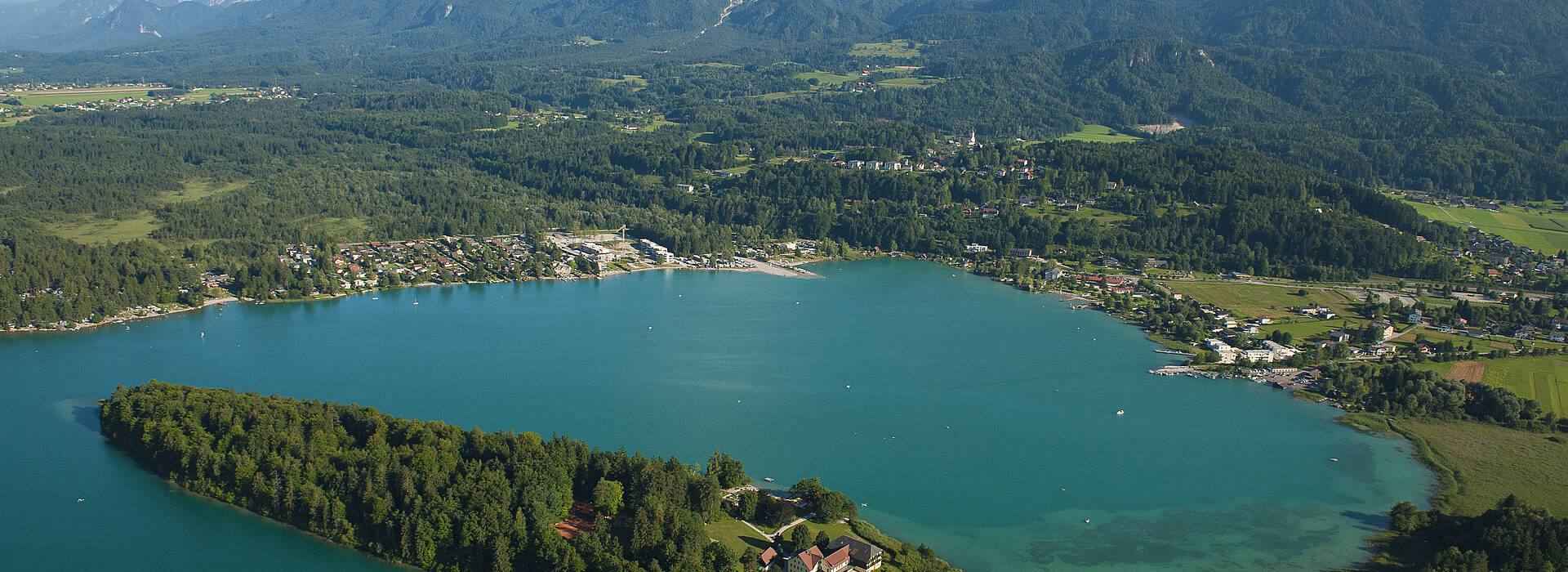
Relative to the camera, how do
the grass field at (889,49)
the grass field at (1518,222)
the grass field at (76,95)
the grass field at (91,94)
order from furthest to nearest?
1. the grass field at (889,49)
2. the grass field at (91,94)
3. the grass field at (76,95)
4. the grass field at (1518,222)

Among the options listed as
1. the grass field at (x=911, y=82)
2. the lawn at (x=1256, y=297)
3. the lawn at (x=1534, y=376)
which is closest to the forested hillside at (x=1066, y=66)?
the grass field at (x=911, y=82)

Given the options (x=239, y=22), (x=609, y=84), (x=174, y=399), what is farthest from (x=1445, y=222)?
(x=239, y=22)

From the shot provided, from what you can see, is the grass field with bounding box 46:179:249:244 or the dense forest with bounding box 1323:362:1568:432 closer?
the dense forest with bounding box 1323:362:1568:432

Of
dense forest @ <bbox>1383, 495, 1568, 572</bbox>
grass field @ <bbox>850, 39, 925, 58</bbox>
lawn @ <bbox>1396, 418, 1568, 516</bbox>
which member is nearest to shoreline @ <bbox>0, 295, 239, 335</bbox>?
dense forest @ <bbox>1383, 495, 1568, 572</bbox>

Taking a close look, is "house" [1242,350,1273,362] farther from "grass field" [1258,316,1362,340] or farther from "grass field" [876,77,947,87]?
"grass field" [876,77,947,87]

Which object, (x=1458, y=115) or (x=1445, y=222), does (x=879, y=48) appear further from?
(x=1445, y=222)

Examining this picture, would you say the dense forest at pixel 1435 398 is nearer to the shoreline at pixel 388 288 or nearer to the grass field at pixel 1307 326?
the grass field at pixel 1307 326

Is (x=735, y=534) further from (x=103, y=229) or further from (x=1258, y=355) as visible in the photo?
(x=103, y=229)
